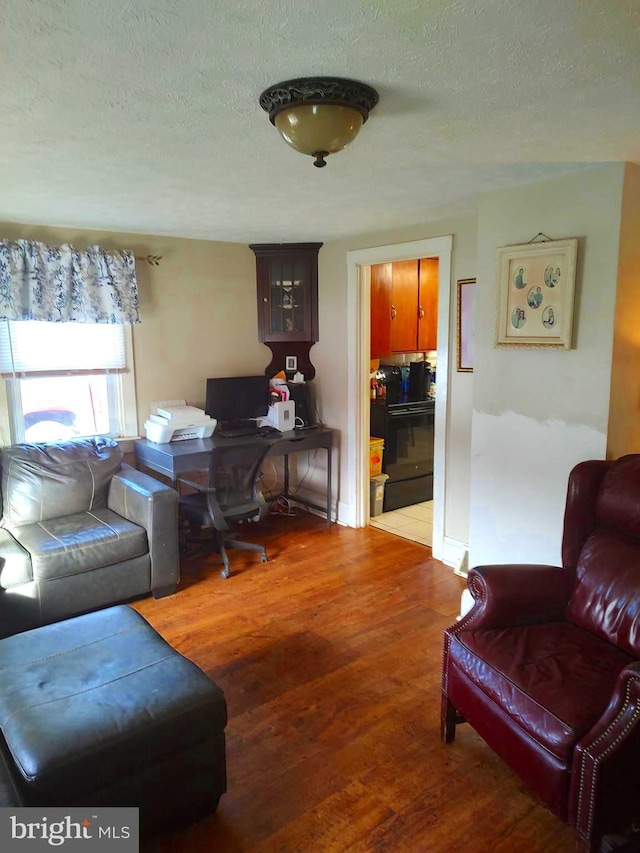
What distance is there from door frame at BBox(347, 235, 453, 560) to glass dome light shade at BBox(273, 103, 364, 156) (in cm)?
195

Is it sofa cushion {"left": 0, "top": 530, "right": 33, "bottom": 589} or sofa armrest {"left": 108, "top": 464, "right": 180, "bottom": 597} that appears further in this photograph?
sofa armrest {"left": 108, "top": 464, "right": 180, "bottom": 597}

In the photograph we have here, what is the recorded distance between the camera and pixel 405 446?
16.2 ft

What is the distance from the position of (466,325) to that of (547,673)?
2.19m

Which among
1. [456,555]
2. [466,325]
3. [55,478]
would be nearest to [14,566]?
[55,478]

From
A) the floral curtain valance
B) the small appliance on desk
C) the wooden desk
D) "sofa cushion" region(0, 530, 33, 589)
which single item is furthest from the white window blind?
"sofa cushion" region(0, 530, 33, 589)

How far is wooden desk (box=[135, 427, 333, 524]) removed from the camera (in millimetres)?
3654

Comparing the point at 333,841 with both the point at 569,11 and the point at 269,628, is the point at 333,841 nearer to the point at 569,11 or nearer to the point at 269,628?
the point at 269,628

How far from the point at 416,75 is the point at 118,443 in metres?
3.17

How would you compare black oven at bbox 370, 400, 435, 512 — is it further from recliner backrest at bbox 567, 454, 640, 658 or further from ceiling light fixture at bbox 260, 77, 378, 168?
ceiling light fixture at bbox 260, 77, 378, 168

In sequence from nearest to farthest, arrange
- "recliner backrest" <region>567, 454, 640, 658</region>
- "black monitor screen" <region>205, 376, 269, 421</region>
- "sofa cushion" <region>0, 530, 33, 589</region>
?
"recliner backrest" <region>567, 454, 640, 658</region> → "sofa cushion" <region>0, 530, 33, 589</region> → "black monitor screen" <region>205, 376, 269, 421</region>

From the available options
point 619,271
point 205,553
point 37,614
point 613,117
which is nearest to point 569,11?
point 613,117

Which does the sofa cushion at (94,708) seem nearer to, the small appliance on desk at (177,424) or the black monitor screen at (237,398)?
the small appliance on desk at (177,424)

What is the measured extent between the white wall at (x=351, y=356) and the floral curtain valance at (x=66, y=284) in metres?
1.45
